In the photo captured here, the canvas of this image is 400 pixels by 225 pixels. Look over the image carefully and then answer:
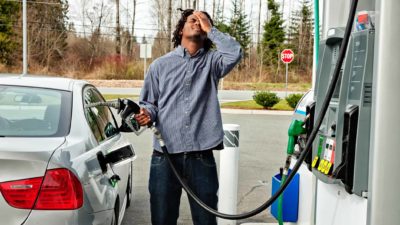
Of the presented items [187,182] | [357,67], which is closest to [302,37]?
[187,182]

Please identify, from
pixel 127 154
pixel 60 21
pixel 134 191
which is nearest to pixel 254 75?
pixel 60 21

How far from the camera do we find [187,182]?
2.99 m

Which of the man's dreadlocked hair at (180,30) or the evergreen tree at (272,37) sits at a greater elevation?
the evergreen tree at (272,37)

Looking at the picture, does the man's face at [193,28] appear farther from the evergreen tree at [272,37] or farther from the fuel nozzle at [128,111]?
the evergreen tree at [272,37]

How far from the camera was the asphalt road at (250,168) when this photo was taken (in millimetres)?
5492

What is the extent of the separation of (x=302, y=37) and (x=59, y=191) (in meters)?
45.9

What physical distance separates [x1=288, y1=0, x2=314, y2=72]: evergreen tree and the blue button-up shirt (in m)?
42.6

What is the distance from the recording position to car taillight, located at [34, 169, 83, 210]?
2.52 m

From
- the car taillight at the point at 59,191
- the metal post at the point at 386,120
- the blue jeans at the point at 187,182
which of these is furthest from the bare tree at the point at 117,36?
the metal post at the point at 386,120

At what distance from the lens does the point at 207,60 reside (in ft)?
9.93

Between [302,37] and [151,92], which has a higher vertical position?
[302,37]

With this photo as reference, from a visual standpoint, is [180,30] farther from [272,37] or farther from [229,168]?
[272,37]

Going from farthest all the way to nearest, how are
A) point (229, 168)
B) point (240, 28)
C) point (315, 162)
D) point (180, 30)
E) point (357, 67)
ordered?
point (240, 28)
point (229, 168)
point (180, 30)
point (315, 162)
point (357, 67)

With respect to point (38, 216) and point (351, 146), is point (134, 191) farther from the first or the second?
point (351, 146)
